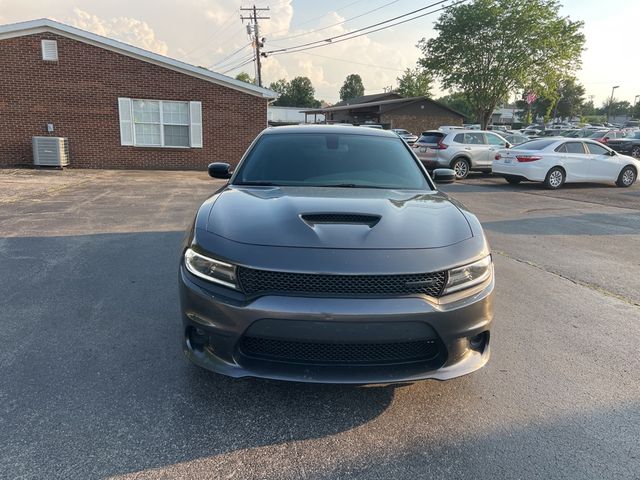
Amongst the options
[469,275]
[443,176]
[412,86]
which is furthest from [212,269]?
[412,86]

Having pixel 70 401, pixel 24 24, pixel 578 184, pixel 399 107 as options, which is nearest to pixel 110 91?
pixel 24 24

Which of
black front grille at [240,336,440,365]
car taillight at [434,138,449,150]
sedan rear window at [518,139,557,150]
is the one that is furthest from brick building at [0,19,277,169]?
black front grille at [240,336,440,365]

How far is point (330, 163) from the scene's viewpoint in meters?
3.80

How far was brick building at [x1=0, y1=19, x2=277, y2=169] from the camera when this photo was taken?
47.5 feet

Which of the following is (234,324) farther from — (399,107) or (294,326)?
(399,107)

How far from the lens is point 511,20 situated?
109 ft

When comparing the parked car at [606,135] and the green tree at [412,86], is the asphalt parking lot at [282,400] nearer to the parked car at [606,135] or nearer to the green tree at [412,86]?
the parked car at [606,135]

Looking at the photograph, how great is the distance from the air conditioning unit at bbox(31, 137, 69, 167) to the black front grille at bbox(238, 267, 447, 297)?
47.8ft

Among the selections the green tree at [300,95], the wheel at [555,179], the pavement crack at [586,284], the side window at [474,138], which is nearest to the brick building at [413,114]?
the side window at [474,138]

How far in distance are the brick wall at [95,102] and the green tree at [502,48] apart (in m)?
25.1

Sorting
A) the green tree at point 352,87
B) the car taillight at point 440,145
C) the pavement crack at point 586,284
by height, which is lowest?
the pavement crack at point 586,284

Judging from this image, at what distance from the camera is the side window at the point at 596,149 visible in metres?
13.9

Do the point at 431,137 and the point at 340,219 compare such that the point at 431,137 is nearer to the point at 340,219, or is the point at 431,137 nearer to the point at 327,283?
the point at 340,219

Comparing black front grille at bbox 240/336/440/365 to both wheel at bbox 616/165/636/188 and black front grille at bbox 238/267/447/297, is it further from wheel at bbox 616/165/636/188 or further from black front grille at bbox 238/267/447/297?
wheel at bbox 616/165/636/188
